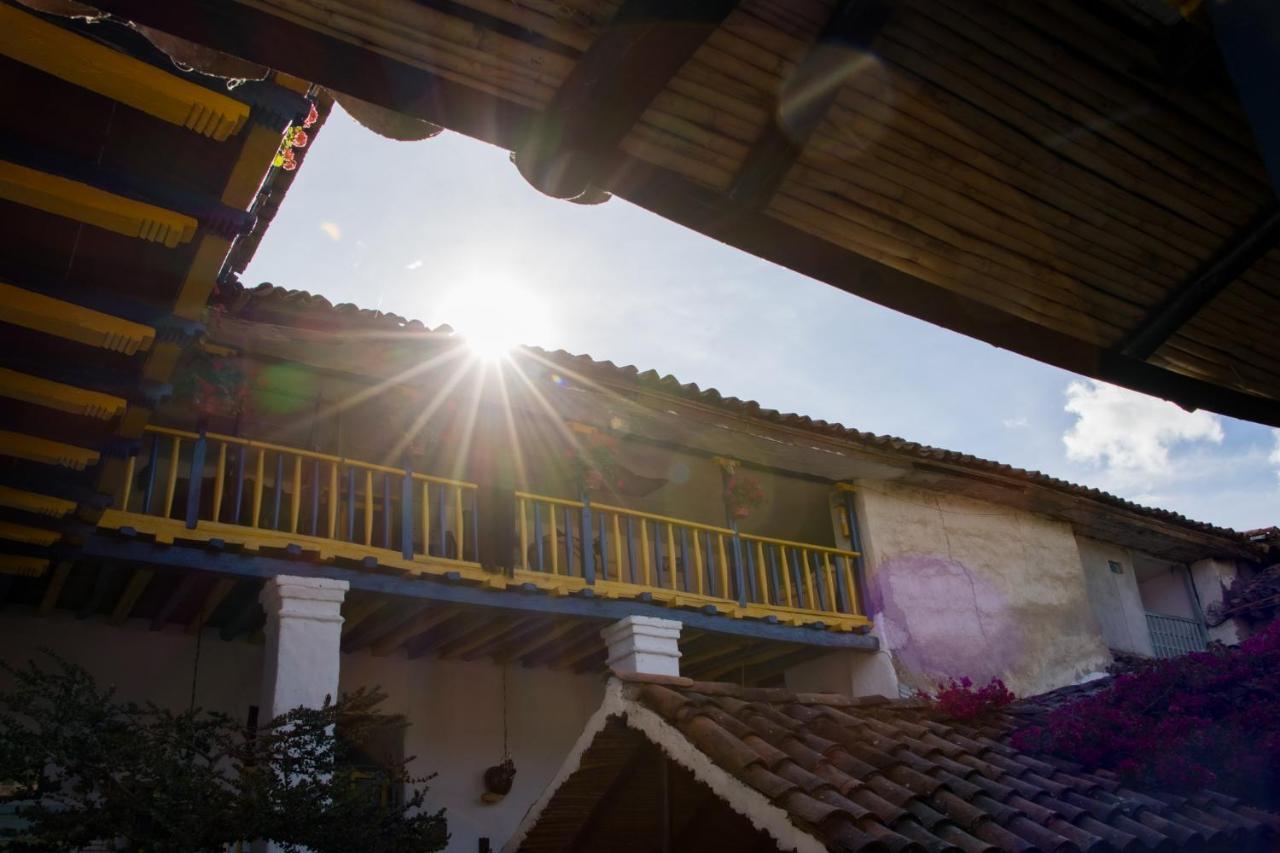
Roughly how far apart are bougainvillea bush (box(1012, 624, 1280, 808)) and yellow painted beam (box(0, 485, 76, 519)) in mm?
5837

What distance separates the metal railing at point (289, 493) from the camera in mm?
8711

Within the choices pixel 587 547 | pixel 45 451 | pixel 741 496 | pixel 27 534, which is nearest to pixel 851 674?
pixel 741 496

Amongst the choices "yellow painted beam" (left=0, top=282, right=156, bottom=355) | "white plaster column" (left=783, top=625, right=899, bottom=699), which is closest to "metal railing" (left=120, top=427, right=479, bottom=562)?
"yellow painted beam" (left=0, top=282, right=156, bottom=355)

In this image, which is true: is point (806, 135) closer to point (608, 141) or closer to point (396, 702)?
point (608, 141)

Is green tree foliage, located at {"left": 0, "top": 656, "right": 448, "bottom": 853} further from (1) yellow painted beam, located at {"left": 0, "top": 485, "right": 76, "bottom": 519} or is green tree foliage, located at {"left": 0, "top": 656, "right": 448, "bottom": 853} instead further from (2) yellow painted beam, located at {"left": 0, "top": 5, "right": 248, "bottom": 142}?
(2) yellow painted beam, located at {"left": 0, "top": 5, "right": 248, "bottom": 142}

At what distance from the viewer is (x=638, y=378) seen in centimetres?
1085

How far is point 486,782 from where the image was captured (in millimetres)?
11039

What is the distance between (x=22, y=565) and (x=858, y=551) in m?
9.19

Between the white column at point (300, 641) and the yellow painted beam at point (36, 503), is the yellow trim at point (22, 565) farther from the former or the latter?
the white column at point (300, 641)

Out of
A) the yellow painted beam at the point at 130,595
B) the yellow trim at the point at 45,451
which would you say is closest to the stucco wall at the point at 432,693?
the yellow painted beam at the point at 130,595

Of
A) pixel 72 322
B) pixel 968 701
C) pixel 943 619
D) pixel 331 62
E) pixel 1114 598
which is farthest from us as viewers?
pixel 1114 598

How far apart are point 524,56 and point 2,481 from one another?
5069 millimetres

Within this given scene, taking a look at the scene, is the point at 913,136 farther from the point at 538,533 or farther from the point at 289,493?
the point at 289,493

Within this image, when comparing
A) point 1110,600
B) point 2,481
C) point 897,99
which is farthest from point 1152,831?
point 1110,600
